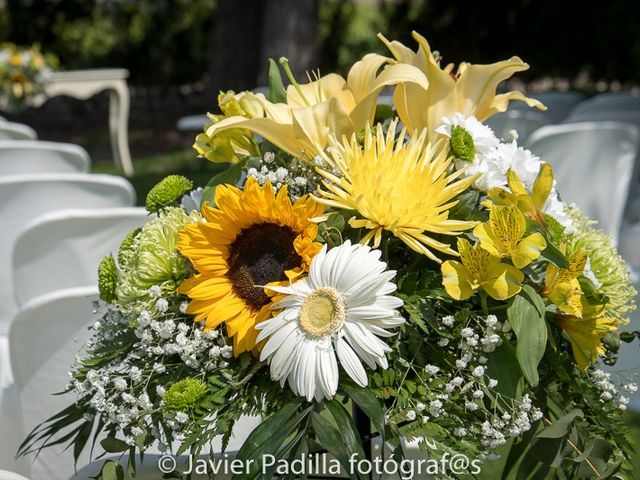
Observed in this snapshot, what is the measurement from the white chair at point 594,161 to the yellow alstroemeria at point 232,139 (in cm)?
309

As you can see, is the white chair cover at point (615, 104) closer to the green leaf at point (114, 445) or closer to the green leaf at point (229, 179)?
the green leaf at point (229, 179)

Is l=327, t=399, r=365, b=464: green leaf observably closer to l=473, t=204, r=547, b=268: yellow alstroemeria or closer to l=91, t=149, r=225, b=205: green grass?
l=473, t=204, r=547, b=268: yellow alstroemeria

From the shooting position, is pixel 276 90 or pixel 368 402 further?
pixel 276 90

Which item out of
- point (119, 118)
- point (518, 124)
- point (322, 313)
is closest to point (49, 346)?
point (322, 313)

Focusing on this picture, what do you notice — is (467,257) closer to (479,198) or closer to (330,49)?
(479,198)

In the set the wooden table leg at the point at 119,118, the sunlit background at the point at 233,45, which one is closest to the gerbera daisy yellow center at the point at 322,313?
the sunlit background at the point at 233,45

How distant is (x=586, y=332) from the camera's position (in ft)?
4.17

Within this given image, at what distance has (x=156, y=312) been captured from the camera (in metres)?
1.25

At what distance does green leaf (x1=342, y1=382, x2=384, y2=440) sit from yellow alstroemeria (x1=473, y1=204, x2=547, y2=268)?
23cm

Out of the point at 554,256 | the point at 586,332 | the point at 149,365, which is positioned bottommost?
the point at 149,365

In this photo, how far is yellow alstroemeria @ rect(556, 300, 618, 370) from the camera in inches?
50.0

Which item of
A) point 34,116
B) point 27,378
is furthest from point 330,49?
point 27,378

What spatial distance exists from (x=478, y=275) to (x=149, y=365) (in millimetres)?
444

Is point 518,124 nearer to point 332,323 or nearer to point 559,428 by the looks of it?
point 559,428
